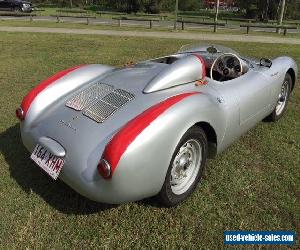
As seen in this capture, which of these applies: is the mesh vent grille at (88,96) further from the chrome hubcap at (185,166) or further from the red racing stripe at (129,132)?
the chrome hubcap at (185,166)

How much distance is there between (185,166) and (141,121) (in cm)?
77

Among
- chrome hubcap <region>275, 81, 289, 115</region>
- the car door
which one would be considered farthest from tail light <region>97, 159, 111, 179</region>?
chrome hubcap <region>275, 81, 289, 115</region>

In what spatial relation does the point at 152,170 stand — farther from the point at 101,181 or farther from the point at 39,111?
the point at 39,111

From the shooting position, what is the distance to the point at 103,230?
9.15ft

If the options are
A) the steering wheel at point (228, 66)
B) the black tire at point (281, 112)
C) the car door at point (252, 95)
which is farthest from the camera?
the black tire at point (281, 112)

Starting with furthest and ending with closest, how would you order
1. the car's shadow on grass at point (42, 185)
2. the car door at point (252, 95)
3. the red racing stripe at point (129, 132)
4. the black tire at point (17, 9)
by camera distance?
the black tire at point (17, 9) < the car door at point (252, 95) < the car's shadow on grass at point (42, 185) < the red racing stripe at point (129, 132)

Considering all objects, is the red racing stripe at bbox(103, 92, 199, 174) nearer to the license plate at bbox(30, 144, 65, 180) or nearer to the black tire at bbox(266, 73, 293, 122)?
the license plate at bbox(30, 144, 65, 180)

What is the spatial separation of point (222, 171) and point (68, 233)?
1797mm

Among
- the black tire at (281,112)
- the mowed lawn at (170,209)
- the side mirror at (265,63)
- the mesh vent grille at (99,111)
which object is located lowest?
the mowed lawn at (170,209)

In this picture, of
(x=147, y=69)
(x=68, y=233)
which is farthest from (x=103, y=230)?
(x=147, y=69)

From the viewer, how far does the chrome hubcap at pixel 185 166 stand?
9.73 ft

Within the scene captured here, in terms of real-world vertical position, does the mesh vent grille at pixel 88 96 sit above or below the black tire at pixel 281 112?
above

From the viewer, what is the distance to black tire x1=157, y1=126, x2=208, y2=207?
2785 millimetres

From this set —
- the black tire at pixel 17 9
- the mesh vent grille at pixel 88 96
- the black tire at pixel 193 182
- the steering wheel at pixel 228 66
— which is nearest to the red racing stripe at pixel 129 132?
the black tire at pixel 193 182
